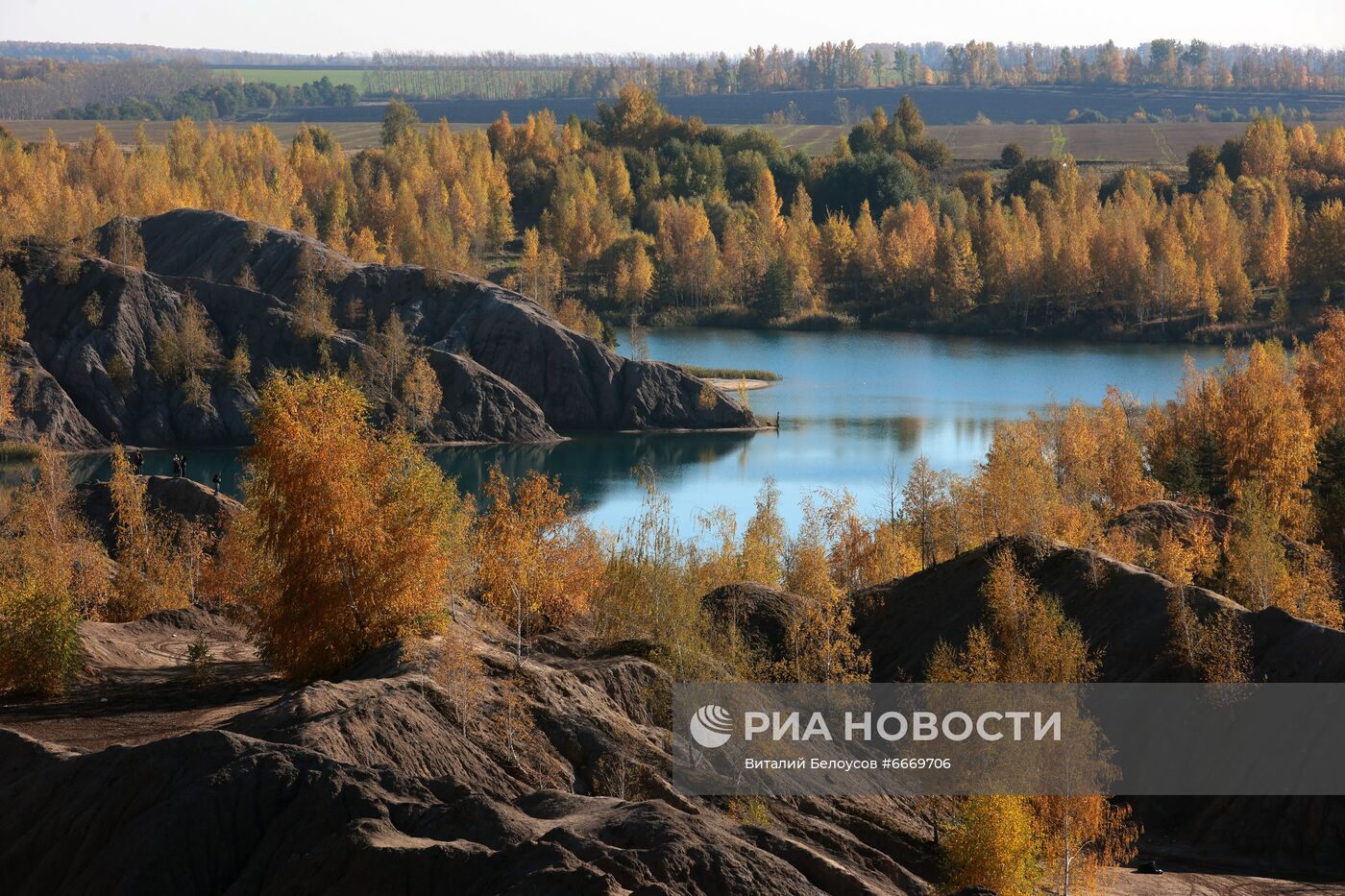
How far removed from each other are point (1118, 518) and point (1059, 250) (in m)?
95.7

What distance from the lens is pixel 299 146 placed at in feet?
607

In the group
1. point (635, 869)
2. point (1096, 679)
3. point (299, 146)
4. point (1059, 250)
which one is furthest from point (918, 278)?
point (635, 869)

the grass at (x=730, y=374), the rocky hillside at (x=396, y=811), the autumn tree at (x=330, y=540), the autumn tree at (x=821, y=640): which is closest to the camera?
the rocky hillside at (x=396, y=811)

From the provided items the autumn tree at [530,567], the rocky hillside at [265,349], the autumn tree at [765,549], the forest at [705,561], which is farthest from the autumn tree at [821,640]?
the rocky hillside at [265,349]

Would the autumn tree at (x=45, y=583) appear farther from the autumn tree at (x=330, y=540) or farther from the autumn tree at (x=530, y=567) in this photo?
the autumn tree at (x=530, y=567)

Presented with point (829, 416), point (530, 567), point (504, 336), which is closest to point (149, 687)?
point (530, 567)

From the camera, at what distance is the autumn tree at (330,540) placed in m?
45.7

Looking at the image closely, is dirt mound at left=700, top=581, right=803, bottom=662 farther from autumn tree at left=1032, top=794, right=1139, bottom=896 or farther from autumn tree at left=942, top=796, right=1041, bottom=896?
autumn tree at left=942, top=796, right=1041, bottom=896

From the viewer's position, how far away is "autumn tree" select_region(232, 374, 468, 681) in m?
45.7

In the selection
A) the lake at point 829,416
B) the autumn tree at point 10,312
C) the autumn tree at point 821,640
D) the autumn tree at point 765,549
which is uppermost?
the autumn tree at point 10,312

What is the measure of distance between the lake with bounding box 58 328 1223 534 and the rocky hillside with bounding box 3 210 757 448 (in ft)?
Result: 10.3

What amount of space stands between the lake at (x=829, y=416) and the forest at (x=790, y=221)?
739 centimetres

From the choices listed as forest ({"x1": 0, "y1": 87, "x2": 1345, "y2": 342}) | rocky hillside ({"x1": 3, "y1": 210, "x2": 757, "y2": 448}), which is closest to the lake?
rocky hillside ({"x1": 3, "y1": 210, "x2": 757, "y2": 448})

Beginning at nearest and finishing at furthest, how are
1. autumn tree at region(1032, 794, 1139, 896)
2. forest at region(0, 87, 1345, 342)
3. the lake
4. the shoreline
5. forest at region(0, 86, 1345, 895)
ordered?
autumn tree at region(1032, 794, 1139, 896), forest at region(0, 86, 1345, 895), the lake, the shoreline, forest at region(0, 87, 1345, 342)
